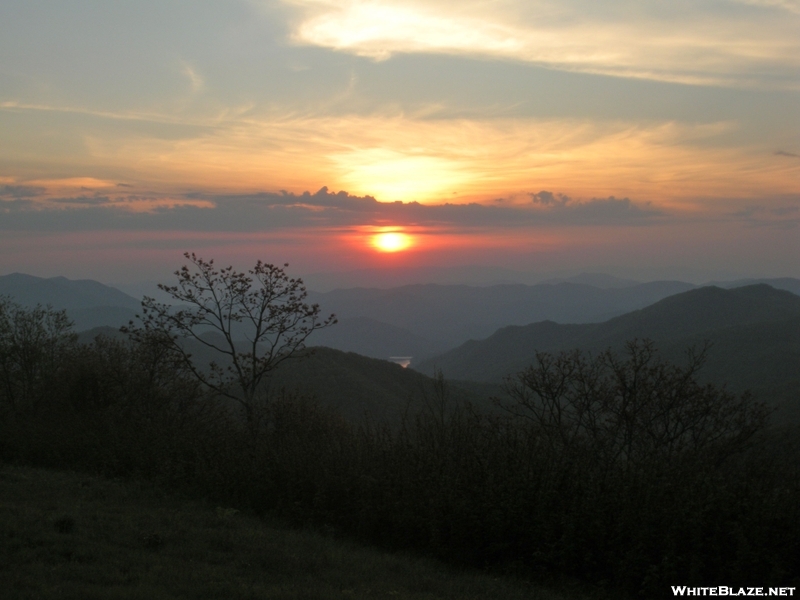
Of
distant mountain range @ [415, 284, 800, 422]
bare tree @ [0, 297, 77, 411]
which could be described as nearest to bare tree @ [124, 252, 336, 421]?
bare tree @ [0, 297, 77, 411]

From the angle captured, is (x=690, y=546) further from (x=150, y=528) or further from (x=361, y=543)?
(x=150, y=528)

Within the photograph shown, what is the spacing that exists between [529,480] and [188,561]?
17.8 feet

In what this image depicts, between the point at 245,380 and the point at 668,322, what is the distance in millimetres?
171852

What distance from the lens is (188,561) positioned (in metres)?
8.39

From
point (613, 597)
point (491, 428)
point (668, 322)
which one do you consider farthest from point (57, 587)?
point (668, 322)

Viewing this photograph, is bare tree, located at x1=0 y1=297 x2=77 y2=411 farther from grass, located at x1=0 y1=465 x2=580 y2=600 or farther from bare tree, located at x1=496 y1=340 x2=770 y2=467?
bare tree, located at x1=496 y1=340 x2=770 y2=467

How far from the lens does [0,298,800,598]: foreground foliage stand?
8.84 m

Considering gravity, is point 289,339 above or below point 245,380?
above

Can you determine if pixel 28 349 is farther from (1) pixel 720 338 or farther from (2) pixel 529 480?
(1) pixel 720 338

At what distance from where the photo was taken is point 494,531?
31.9 feet

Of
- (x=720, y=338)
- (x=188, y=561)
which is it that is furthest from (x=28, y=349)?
(x=720, y=338)

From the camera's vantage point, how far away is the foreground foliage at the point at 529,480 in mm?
8836

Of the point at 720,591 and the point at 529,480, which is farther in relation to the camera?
the point at 529,480

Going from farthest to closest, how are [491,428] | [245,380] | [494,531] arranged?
[245,380]
[491,428]
[494,531]
